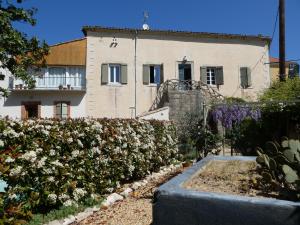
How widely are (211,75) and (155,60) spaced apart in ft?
14.5

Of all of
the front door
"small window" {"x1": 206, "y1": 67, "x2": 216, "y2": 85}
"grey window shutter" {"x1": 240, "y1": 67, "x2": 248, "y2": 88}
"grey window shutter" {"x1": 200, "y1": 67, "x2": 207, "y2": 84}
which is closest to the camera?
"grey window shutter" {"x1": 200, "y1": 67, "x2": 207, "y2": 84}

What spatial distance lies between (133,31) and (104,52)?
8.43 ft

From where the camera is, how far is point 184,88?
2292cm

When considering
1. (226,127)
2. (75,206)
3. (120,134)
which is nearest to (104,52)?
(226,127)

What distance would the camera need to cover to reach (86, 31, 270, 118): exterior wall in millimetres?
23547

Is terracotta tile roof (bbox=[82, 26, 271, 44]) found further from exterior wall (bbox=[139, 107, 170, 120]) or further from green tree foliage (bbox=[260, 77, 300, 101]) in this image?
green tree foliage (bbox=[260, 77, 300, 101])

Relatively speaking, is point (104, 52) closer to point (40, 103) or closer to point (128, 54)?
point (128, 54)

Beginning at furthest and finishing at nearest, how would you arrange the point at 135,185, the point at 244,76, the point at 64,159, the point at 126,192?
the point at 244,76 < the point at 135,185 < the point at 126,192 < the point at 64,159

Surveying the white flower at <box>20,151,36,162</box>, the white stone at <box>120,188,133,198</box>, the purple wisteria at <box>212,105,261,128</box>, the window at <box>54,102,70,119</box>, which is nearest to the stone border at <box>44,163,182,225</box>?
the white stone at <box>120,188,133,198</box>

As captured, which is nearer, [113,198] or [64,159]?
[64,159]

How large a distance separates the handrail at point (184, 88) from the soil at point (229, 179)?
17630 millimetres

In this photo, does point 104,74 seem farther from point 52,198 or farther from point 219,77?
point 52,198

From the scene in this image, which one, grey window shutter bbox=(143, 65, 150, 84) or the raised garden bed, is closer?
the raised garden bed


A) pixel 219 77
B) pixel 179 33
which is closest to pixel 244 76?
pixel 219 77
